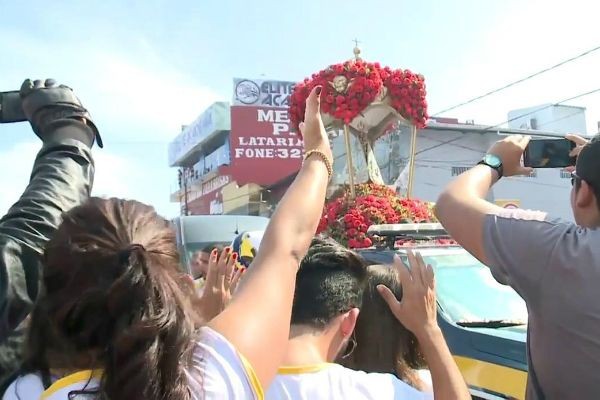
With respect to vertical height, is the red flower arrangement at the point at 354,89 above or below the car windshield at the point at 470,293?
above

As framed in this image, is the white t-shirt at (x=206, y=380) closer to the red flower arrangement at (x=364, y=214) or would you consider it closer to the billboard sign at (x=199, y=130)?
the red flower arrangement at (x=364, y=214)

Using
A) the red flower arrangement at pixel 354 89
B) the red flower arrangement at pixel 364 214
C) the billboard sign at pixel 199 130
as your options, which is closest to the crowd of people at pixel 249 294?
the red flower arrangement at pixel 364 214

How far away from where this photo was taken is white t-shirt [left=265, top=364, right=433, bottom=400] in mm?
1619

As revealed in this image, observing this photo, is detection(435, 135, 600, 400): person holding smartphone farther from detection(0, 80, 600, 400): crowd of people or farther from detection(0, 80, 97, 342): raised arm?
detection(0, 80, 97, 342): raised arm

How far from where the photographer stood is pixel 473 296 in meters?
4.09

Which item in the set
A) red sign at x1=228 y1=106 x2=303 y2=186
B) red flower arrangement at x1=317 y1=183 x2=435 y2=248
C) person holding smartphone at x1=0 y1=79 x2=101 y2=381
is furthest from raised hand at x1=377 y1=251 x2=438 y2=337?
red sign at x1=228 y1=106 x2=303 y2=186

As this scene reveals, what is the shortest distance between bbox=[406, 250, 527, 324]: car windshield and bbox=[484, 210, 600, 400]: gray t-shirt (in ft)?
7.48

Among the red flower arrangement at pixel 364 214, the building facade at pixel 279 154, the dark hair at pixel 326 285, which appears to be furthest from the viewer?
the building facade at pixel 279 154

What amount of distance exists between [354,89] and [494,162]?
168 inches

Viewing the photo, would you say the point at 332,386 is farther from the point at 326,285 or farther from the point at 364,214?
the point at 364,214

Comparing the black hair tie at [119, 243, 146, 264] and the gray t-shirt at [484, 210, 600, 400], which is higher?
the black hair tie at [119, 243, 146, 264]

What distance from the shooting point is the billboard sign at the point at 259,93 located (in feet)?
126

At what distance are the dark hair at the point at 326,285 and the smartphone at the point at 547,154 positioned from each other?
2.20 ft

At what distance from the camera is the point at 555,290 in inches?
59.9
